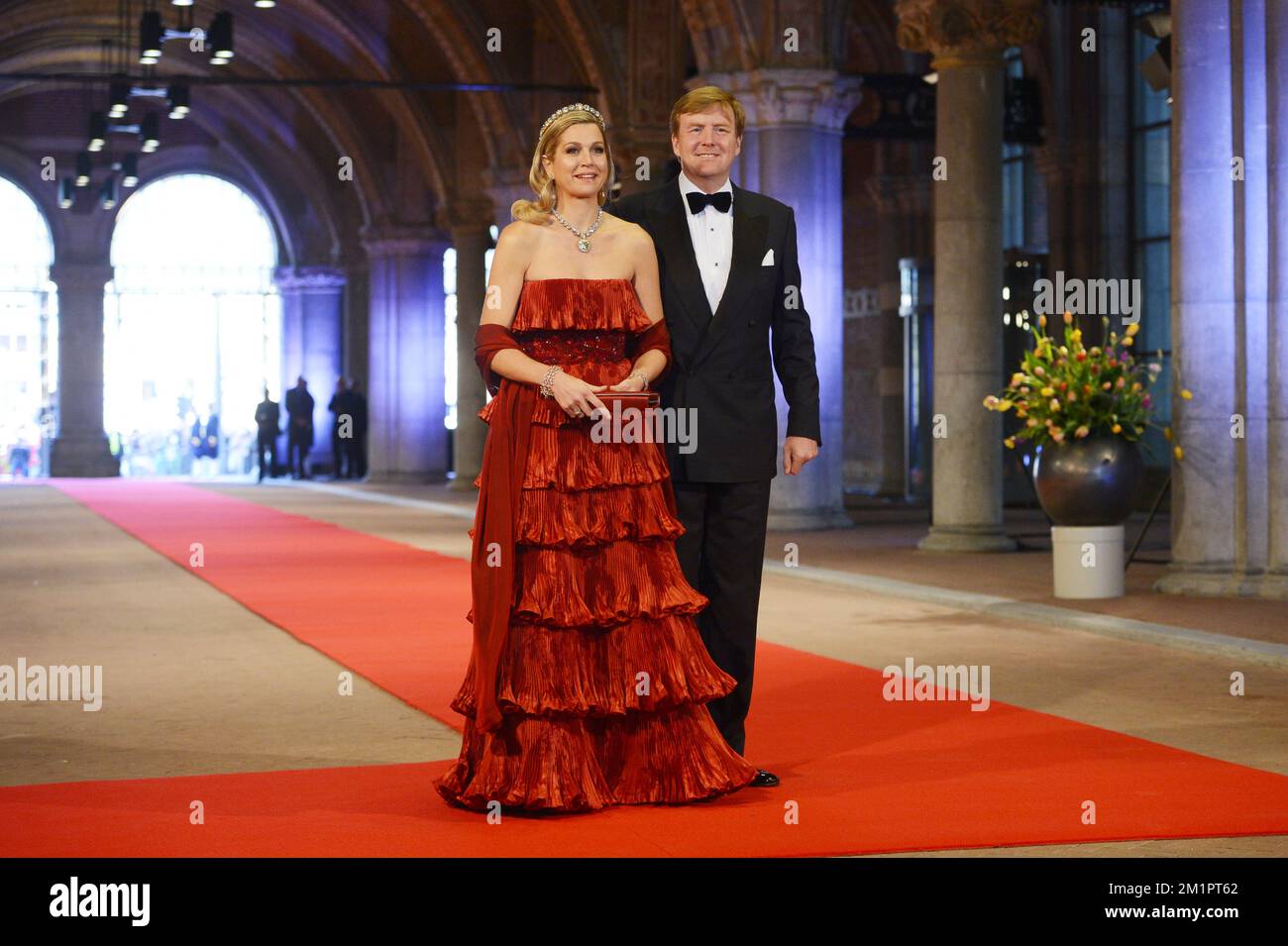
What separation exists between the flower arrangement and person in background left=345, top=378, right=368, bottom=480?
2721cm

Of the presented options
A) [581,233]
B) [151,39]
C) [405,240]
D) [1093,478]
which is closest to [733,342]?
[581,233]

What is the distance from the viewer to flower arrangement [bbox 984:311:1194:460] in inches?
483

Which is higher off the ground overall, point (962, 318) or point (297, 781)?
point (962, 318)

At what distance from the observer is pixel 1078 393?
40.5 ft

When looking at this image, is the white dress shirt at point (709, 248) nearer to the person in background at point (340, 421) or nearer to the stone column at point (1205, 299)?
the stone column at point (1205, 299)

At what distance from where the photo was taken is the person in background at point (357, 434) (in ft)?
127

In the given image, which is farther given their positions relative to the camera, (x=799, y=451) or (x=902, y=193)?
(x=902, y=193)

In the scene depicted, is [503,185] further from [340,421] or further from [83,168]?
[340,421]

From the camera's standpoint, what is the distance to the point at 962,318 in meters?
16.1

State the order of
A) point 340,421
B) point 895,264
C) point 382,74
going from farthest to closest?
point 340,421 < point 382,74 < point 895,264

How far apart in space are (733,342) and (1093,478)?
23.8 feet
